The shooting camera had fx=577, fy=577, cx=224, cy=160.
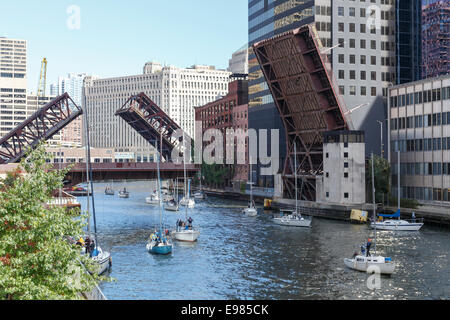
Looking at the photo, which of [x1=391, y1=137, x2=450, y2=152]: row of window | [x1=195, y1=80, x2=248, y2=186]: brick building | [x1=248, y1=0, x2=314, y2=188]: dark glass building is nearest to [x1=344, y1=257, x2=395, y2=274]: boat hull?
[x1=391, y1=137, x2=450, y2=152]: row of window

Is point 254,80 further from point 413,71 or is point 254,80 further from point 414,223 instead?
point 414,223

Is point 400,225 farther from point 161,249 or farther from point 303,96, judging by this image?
point 161,249

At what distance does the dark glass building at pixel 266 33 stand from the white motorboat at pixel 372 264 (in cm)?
6207

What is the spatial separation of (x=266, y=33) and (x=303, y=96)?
135 ft

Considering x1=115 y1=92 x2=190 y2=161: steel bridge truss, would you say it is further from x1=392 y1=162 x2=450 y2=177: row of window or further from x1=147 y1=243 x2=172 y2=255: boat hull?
x1=147 y1=243 x2=172 y2=255: boat hull

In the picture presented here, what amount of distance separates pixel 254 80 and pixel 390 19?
95.9 ft

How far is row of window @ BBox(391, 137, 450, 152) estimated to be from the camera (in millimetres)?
72500

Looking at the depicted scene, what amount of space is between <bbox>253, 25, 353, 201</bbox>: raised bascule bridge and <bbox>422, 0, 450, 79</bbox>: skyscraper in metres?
33.2

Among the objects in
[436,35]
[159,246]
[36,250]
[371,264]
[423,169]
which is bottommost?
[371,264]

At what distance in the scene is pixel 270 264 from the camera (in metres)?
42.9

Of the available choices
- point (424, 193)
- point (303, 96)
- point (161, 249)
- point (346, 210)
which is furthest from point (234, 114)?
point (161, 249)

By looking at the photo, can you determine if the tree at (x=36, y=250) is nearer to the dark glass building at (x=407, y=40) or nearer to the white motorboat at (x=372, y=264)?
the white motorboat at (x=372, y=264)

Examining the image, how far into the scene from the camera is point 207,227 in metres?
66.8
